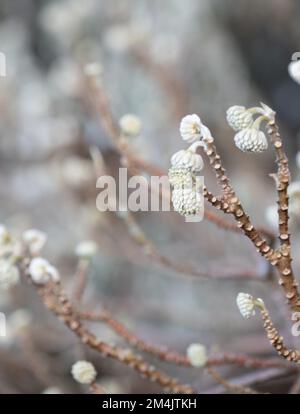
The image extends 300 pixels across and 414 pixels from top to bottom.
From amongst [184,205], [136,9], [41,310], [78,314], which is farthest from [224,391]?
[136,9]

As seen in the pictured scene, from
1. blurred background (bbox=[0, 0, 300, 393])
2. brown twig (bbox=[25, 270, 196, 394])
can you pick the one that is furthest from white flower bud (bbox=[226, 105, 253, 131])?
blurred background (bbox=[0, 0, 300, 393])

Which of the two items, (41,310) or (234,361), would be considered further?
(41,310)

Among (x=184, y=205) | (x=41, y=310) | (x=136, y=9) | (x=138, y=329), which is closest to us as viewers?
(x=184, y=205)

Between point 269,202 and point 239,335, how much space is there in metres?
0.25

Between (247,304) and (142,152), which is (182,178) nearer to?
(247,304)

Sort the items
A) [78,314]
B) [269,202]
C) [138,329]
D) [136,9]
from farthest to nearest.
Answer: [136,9] < [269,202] < [138,329] < [78,314]

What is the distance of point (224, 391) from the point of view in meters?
0.58

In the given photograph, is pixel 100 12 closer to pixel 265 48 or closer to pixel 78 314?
pixel 265 48

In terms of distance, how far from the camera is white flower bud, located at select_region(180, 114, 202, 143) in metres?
0.41

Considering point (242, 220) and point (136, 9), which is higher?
point (136, 9)

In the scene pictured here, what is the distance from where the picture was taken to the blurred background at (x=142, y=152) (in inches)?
Result: 38.3

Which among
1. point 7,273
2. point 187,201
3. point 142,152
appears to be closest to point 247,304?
point 187,201

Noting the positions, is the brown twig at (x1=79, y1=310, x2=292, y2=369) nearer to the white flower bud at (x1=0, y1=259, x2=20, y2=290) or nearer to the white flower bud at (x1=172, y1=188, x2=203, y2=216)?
the white flower bud at (x1=0, y1=259, x2=20, y2=290)

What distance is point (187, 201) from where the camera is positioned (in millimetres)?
393
